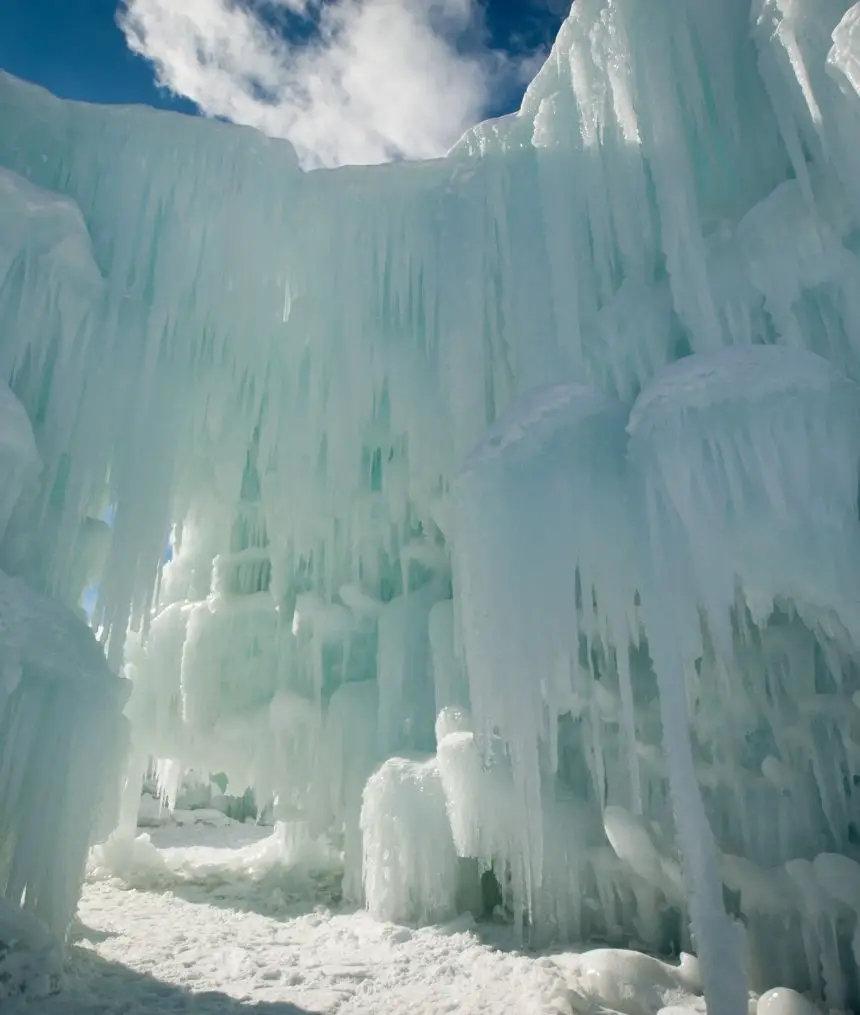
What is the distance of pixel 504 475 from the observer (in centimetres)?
612

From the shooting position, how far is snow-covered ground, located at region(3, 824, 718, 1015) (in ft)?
16.9

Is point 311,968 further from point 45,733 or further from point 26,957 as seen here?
point 45,733

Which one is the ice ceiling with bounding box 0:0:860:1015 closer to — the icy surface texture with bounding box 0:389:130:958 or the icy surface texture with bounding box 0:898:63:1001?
the icy surface texture with bounding box 0:389:130:958

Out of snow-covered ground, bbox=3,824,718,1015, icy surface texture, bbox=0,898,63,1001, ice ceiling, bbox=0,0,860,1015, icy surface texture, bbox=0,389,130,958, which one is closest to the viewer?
icy surface texture, bbox=0,898,63,1001

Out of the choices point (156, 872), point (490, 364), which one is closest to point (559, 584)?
point (490, 364)

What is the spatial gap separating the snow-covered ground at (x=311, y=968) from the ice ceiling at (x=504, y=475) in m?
0.69

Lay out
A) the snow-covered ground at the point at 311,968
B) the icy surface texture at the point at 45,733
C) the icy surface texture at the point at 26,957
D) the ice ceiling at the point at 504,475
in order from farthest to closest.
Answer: the icy surface texture at the point at 45,733 → the ice ceiling at the point at 504,475 → the snow-covered ground at the point at 311,968 → the icy surface texture at the point at 26,957

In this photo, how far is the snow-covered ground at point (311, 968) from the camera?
16.9 feet

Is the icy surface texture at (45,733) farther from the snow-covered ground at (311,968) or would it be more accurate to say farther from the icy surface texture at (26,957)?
the snow-covered ground at (311,968)

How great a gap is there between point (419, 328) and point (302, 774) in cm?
551

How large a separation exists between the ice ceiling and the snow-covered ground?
2.26 ft

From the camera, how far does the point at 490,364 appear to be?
8117mm

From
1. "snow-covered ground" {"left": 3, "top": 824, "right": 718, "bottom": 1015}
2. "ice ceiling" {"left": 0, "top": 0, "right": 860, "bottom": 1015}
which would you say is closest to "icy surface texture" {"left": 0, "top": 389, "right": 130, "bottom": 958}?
"ice ceiling" {"left": 0, "top": 0, "right": 860, "bottom": 1015}

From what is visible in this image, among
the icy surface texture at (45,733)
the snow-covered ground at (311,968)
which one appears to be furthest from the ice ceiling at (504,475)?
the snow-covered ground at (311,968)
